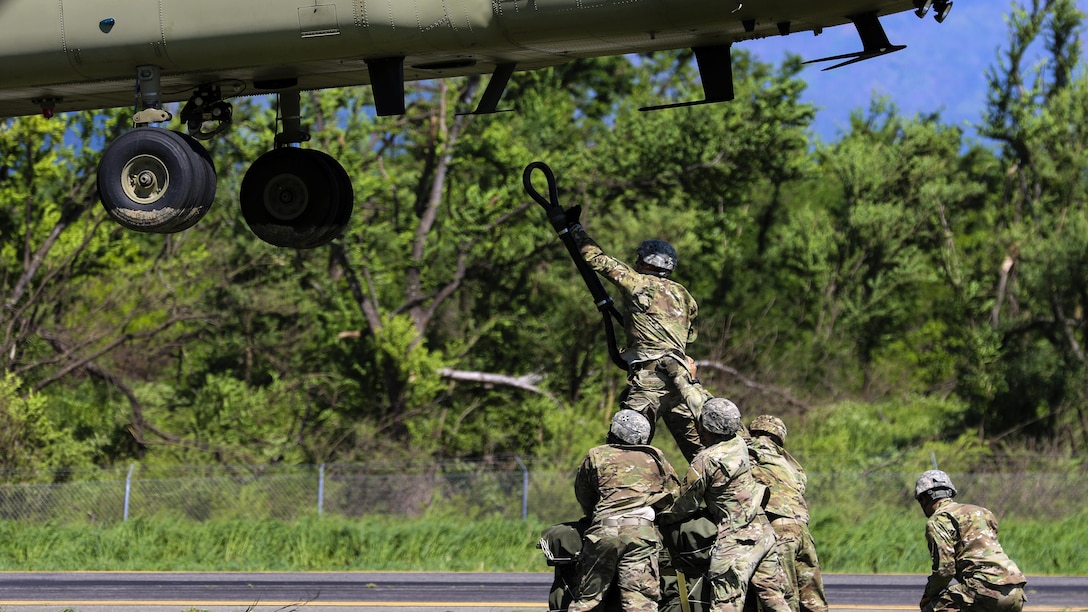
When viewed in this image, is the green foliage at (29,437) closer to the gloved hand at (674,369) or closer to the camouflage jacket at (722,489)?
the gloved hand at (674,369)

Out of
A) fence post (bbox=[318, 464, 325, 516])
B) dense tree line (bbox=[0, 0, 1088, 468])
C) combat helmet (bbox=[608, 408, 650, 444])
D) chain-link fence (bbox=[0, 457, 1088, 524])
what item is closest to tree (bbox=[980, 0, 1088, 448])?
dense tree line (bbox=[0, 0, 1088, 468])

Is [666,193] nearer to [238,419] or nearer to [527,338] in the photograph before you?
[527,338]

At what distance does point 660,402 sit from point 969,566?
2.34 meters

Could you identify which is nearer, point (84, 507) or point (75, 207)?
point (84, 507)

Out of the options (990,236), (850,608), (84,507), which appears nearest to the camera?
(850,608)

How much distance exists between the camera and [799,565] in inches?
376

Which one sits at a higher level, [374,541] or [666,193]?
[666,193]

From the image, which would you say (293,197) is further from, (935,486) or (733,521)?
(935,486)

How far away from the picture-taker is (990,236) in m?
34.5

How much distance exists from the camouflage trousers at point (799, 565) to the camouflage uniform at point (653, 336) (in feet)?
2.79

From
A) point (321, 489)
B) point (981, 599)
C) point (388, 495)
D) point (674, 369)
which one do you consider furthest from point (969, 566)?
point (388, 495)

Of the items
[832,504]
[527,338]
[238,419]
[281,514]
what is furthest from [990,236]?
[281,514]

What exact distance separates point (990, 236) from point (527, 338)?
12465mm

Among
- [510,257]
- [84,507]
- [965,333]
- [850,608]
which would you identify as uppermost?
[510,257]
